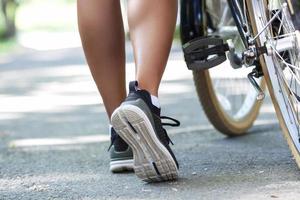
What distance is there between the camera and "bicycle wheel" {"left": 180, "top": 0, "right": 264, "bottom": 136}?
3.67 m

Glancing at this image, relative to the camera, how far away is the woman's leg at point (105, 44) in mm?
2838

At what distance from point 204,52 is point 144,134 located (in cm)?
50

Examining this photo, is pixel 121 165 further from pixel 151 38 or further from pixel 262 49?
pixel 262 49

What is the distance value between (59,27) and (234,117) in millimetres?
32216

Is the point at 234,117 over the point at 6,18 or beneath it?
over

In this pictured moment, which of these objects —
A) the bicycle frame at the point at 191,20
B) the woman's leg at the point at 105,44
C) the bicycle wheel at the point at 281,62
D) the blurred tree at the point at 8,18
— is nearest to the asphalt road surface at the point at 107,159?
the bicycle wheel at the point at 281,62

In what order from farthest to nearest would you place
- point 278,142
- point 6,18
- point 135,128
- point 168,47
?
point 6,18
point 278,142
point 168,47
point 135,128

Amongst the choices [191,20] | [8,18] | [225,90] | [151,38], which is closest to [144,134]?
[151,38]

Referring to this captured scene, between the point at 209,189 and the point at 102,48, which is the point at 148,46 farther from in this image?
the point at 209,189

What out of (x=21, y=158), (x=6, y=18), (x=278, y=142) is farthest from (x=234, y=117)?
(x=6, y=18)

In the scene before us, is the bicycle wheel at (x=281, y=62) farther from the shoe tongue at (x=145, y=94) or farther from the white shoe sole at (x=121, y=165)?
the white shoe sole at (x=121, y=165)

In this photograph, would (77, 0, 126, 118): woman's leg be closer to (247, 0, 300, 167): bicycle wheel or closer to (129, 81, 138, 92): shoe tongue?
(129, 81, 138, 92): shoe tongue

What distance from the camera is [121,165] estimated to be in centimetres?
301

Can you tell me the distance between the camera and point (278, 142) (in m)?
3.71
